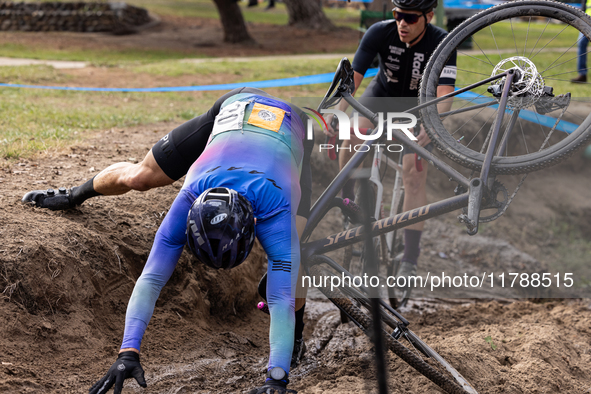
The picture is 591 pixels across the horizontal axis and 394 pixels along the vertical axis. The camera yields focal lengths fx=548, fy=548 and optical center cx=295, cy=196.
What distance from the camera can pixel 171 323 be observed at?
13.6ft

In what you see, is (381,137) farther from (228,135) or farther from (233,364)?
(233,364)

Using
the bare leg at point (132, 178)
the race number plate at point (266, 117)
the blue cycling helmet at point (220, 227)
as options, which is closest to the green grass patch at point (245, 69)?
the bare leg at point (132, 178)

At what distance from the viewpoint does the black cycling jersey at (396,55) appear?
14.6ft

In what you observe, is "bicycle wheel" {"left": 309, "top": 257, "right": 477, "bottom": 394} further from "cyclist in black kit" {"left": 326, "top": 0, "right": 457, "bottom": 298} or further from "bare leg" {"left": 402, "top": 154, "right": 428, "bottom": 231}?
"bare leg" {"left": 402, "top": 154, "right": 428, "bottom": 231}

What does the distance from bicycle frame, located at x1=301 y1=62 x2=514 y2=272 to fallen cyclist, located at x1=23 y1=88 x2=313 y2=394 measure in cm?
42

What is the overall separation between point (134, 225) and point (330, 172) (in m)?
3.74

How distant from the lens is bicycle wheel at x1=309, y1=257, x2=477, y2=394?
132 inches

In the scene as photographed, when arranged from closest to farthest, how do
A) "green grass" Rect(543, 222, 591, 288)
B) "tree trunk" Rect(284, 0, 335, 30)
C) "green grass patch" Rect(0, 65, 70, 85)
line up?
"green grass" Rect(543, 222, 591, 288) → "green grass patch" Rect(0, 65, 70, 85) → "tree trunk" Rect(284, 0, 335, 30)

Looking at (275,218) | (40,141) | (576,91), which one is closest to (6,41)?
(40,141)

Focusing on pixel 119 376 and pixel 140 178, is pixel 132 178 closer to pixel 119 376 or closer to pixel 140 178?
pixel 140 178

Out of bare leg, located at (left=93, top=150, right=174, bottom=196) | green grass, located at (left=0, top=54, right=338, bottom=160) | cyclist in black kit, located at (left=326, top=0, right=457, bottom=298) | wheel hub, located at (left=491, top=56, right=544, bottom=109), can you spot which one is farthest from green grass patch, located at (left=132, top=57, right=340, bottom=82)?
wheel hub, located at (left=491, top=56, right=544, bottom=109)

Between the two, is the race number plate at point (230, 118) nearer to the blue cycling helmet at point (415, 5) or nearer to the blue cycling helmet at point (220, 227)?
the blue cycling helmet at point (220, 227)

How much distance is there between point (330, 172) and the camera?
7746mm

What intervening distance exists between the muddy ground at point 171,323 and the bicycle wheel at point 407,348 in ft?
0.51
